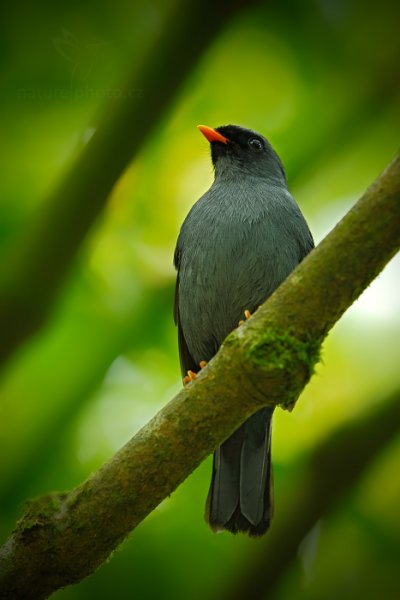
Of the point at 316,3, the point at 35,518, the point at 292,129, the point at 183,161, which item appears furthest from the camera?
the point at 183,161

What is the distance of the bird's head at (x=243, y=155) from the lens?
5559 mm

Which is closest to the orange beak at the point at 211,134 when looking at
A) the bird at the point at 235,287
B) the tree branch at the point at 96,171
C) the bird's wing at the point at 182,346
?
the bird at the point at 235,287

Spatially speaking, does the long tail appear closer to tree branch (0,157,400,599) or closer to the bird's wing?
the bird's wing

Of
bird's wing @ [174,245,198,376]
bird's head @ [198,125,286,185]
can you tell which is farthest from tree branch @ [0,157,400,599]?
bird's head @ [198,125,286,185]

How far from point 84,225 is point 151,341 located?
158 centimetres

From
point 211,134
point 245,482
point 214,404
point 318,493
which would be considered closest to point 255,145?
point 211,134

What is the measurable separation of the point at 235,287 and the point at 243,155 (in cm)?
147

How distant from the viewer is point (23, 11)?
4910 millimetres

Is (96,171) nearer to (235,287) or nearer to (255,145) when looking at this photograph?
(235,287)

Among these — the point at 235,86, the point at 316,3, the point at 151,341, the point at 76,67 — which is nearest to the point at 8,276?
the point at 151,341

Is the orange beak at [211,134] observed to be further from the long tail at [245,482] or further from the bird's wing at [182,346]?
the long tail at [245,482]

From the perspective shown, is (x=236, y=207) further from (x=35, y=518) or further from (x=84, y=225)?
(x=35, y=518)

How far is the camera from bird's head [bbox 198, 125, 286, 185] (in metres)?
5.56

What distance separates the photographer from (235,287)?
469 cm
